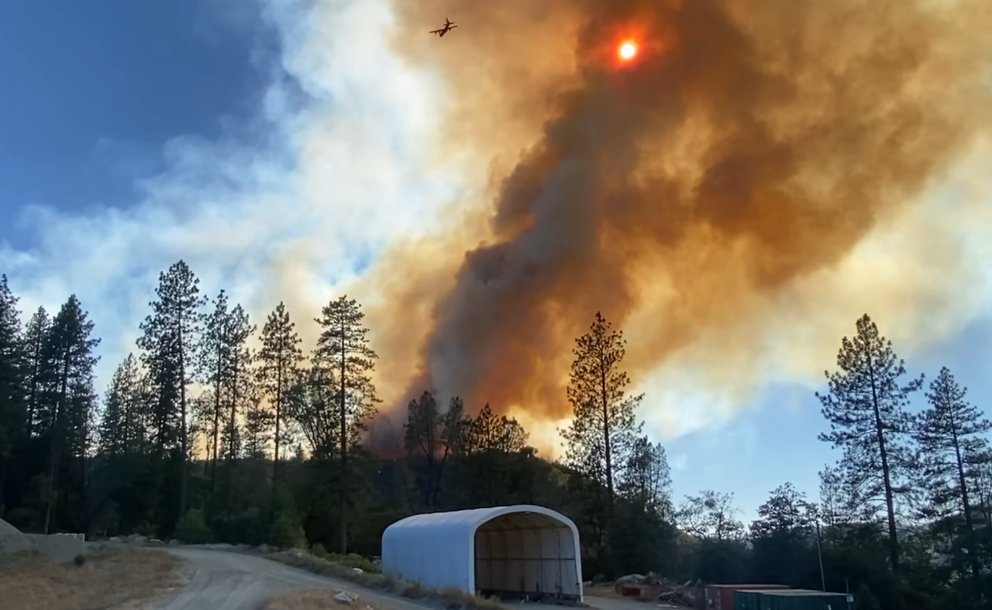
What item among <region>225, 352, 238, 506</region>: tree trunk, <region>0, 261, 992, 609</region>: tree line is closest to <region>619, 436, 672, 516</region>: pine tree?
<region>0, 261, 992, 609</region>: tree line

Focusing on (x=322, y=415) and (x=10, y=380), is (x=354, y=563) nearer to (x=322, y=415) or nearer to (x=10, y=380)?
(x=322, y=415)

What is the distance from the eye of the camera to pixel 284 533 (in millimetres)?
46562

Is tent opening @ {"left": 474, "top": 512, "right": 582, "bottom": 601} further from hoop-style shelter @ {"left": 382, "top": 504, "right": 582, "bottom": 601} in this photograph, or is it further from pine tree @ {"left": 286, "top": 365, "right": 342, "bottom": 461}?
pine tree @ {"left": 286, "top": 365, "right": 342, "bottom": 461}

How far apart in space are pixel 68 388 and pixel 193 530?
20.4 m

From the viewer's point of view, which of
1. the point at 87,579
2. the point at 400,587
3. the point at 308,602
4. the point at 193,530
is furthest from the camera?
the point at 193,530

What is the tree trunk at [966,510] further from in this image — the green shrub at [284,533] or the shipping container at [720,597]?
the green shrub at [284,533]

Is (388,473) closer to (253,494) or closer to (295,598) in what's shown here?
(253,494)

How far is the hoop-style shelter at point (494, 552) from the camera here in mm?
31234

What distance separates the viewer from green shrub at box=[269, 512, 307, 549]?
46562 mm

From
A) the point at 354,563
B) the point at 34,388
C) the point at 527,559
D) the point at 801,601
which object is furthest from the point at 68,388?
the point at 801,601

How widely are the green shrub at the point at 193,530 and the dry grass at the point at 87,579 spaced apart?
498 inches

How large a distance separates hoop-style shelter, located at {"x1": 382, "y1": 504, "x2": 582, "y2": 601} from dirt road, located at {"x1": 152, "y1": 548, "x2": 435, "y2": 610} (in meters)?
3.18

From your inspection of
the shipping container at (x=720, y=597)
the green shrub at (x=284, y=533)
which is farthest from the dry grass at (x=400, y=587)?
the shipping container at (x=720, y=597)

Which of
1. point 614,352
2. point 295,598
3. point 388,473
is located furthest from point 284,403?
point 295,598
